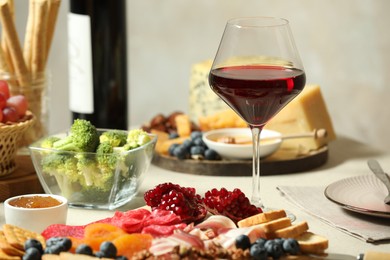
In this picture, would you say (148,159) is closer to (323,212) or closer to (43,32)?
(323,212)

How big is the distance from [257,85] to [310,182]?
0.52 meters

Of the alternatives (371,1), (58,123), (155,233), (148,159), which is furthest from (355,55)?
(155,233)

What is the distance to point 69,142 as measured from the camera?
1868mm

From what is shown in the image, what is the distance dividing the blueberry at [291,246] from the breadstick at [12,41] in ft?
3.64

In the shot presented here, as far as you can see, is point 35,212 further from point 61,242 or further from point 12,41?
point 12,41

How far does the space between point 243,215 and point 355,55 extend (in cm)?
222

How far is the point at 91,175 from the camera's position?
1844mm

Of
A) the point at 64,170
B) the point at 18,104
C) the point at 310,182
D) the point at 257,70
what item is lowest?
the point at 310,182

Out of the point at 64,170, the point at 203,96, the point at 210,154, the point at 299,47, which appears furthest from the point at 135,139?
the point at 299,47

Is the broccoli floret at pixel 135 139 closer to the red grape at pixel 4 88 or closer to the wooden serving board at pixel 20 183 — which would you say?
the wooden serving board at pixel 20 183

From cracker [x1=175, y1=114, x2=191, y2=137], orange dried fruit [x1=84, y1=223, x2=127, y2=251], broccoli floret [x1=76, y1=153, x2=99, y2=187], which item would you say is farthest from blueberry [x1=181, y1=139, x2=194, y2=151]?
orange dried fruit [x1=84, y1=223, x2=127, y2=251]

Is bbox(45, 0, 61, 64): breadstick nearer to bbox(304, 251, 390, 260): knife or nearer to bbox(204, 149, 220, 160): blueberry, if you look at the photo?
bbox(204, 149, 220, 160): blueberry

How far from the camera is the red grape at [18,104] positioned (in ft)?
6.71

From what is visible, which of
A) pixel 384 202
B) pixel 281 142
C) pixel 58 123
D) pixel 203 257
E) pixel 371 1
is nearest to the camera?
pixel 203 257
